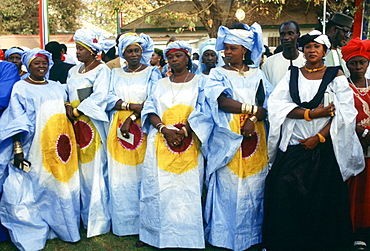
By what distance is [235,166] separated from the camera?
4102 millimetres

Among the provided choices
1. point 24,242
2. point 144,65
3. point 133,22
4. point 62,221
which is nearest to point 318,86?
point 144,65

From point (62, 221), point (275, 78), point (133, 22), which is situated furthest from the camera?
point (133, 22)

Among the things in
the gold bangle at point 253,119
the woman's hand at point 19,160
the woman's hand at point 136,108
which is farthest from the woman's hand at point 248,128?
the woman's hand at point 19,160

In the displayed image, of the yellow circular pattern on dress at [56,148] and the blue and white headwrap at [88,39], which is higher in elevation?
the blue and white headwrap at [88,39]

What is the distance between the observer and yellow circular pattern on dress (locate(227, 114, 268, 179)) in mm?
4062

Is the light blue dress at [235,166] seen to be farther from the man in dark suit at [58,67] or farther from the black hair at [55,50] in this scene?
the black hair at [55,50]

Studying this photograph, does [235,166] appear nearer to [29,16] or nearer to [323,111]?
[323,111]

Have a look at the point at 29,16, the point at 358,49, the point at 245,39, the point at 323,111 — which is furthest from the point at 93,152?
the point at 29,16

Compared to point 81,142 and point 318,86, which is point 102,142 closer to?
point 81,142

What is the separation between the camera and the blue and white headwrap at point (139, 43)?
4.52 meters

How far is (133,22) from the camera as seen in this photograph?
21.1m

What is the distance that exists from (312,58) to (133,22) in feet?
60.1

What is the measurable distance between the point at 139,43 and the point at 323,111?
6.82 ft

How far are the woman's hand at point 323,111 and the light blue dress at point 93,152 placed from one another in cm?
209
